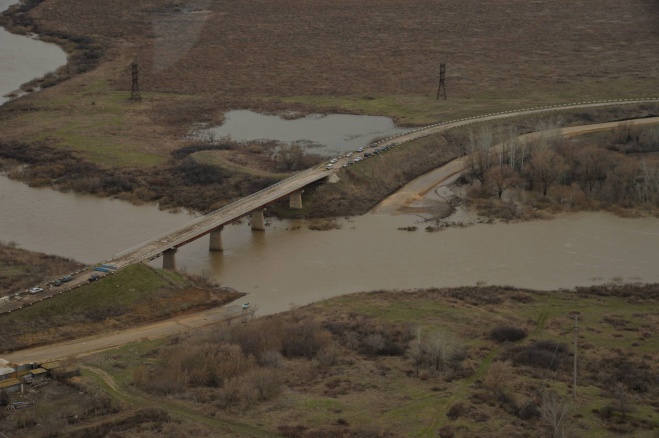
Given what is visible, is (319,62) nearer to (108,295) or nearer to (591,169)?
(591,169)

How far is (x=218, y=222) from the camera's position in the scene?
5572 centimetres

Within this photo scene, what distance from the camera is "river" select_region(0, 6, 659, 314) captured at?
51312mm

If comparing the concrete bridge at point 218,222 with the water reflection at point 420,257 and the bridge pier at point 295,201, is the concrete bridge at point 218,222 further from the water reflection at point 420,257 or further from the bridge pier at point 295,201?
the water reflection at point 420,257

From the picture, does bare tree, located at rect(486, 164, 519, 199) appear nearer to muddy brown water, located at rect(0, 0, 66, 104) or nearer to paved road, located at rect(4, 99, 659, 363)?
paved road, located at rect(4, 99, 659, 363)

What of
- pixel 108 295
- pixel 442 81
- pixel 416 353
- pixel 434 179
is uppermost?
pixel 442 81

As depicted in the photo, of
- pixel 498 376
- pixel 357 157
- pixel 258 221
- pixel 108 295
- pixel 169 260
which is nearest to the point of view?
pixel 498 376

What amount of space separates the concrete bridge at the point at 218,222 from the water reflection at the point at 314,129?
37.8 feet

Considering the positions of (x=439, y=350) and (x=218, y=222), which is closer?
(x=439, y=350)

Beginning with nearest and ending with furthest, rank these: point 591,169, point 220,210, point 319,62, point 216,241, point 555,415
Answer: point 555,415
point 216,241
point 220,210
point 591,169
point 319,62

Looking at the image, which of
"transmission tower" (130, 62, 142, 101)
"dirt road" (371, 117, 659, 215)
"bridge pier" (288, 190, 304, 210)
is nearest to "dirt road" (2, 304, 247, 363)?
"bridge pier" (288, 190, 304, 210)

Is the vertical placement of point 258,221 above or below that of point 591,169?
below

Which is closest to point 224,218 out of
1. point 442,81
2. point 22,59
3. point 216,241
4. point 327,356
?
point 216,241

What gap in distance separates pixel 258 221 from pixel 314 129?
81.1ft

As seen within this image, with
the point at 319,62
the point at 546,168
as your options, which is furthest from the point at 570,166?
the point at 319,62
